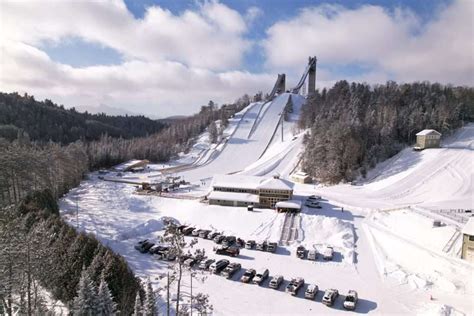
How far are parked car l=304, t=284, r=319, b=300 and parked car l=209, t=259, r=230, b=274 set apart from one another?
6199mm

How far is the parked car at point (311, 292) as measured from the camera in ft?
65.3

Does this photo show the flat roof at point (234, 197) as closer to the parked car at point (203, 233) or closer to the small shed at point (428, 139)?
the parked car at point (203, 233)

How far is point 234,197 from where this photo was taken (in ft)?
122

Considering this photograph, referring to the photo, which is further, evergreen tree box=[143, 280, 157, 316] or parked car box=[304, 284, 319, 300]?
parked car box=[304, 284, 319, 300]

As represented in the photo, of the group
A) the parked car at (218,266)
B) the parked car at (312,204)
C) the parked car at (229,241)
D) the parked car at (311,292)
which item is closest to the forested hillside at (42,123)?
the parked car at (229,241)

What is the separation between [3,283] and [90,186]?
40.9 m

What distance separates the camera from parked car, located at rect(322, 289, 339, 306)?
19.3 m

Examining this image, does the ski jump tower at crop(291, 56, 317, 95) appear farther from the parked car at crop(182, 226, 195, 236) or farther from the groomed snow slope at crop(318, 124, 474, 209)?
the parked car at crop(182, 226, 195, 236)

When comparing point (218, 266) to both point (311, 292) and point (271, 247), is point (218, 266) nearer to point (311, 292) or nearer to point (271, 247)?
point (271, 247)

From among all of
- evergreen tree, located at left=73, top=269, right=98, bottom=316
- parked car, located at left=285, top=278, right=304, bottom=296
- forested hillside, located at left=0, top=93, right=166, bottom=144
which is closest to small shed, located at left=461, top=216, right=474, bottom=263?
parked car, located at left=285, top=278, right=304, bottom=296

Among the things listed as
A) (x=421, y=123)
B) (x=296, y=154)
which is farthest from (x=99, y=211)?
(x=421, y=123)

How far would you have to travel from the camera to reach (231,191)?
39.2m

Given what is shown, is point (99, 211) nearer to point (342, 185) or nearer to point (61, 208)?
point (61, 208)

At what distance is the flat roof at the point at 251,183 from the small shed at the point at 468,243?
671 inches
